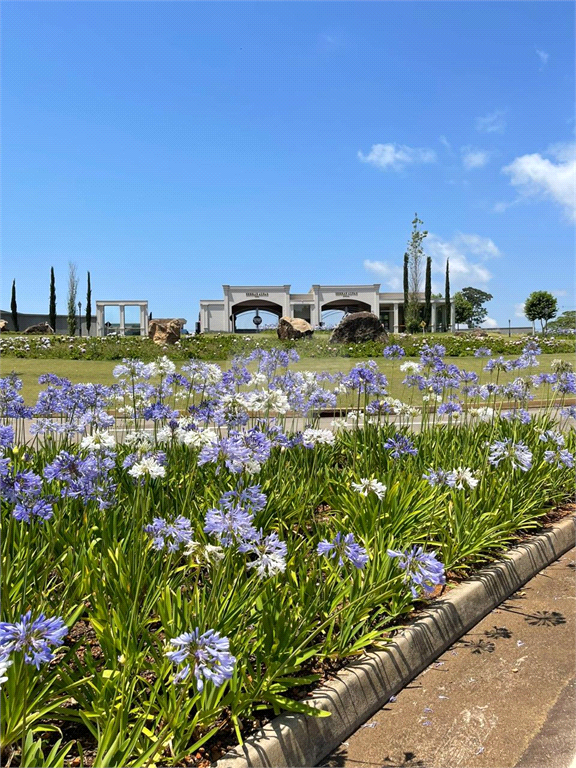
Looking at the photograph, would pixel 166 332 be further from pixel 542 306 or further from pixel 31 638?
pixel 542 306

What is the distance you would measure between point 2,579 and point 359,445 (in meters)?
3.56

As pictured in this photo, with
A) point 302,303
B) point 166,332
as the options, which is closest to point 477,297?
point 302,303

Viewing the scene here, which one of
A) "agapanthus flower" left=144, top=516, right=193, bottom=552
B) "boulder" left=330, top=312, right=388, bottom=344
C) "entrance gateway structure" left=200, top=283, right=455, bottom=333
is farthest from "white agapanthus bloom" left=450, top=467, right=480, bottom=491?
"entrance gateway structure" left=200, top=283, right=455, bottom=333

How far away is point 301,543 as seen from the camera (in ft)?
11.3

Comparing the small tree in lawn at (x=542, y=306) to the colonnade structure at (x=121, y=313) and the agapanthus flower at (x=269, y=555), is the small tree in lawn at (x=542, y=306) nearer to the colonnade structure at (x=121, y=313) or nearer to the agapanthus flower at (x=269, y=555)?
the colonnade structure at (x=121, y=313)

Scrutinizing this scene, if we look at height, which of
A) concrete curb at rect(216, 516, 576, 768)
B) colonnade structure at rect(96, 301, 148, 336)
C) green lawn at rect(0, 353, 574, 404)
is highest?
colonnade structure at rect(96, 301, 148, 336)

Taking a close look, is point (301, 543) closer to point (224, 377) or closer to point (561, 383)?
point (224, 377)

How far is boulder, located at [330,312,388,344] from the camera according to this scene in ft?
85.5

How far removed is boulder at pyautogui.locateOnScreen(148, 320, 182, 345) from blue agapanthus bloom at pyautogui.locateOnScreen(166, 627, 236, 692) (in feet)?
82.9

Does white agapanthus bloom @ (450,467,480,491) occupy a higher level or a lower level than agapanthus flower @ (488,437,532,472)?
lower

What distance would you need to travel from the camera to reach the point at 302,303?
188 feet

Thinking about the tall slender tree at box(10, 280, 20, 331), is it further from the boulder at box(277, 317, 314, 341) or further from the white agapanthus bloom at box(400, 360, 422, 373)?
the white agapanthus bloom at box(400, 360, 422, 373)

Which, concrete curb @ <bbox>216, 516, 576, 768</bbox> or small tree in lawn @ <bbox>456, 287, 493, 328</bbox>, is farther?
small tree in lawn @ <bbox>456, 287, 493, 328</bbox>

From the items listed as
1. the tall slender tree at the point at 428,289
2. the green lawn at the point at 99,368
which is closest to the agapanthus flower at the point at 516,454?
the green lawn at the point at 99,368
